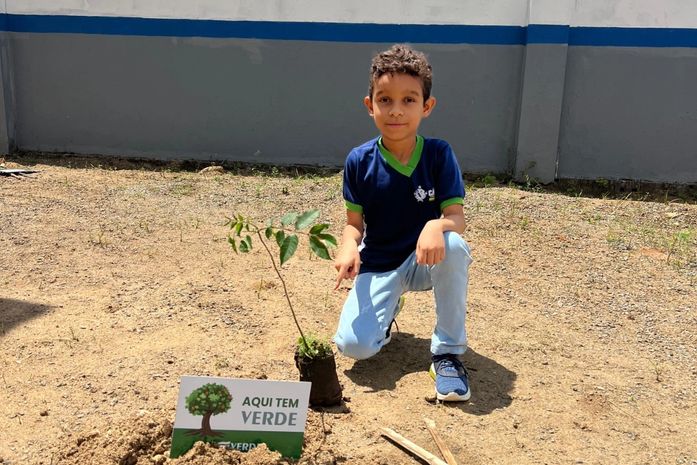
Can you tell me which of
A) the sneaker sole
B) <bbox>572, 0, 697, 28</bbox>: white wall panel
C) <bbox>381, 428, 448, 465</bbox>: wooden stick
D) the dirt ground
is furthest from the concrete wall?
<bbox>381, 428, 448, 465</bbox>: wooden stick

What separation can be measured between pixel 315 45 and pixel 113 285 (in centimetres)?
431

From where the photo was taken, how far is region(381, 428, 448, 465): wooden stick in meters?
2.12

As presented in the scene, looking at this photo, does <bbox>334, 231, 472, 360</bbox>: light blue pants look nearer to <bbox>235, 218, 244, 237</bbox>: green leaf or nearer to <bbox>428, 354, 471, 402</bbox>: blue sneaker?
<bbox>428, 354, 471, 402</bbox>: blue sneaker

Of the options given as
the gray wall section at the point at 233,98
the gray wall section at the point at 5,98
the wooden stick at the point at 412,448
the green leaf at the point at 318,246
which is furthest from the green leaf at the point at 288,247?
the gray wall section at the point at 5,98

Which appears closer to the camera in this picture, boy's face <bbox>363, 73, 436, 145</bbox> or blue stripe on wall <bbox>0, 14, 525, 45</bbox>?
boy's face <bbox>363, 73, 436, 145</bbox>

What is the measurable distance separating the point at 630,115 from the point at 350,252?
17.7 feet

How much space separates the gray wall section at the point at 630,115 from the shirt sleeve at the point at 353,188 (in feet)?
15.6

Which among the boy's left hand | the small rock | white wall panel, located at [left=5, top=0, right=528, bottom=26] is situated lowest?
the small rock

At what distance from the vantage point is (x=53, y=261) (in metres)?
4.03

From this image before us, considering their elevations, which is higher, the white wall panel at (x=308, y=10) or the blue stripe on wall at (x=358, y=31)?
the white wall panel at (x=308, y=10)

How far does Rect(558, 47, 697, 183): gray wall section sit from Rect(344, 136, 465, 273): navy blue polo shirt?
4.68 metres

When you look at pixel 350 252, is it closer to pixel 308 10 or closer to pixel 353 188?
pixel 353 188

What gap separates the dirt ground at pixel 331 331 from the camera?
227 centimetres

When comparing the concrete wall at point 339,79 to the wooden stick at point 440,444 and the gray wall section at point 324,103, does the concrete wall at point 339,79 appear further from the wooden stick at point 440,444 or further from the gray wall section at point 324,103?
the wooden stick at point 440,444
